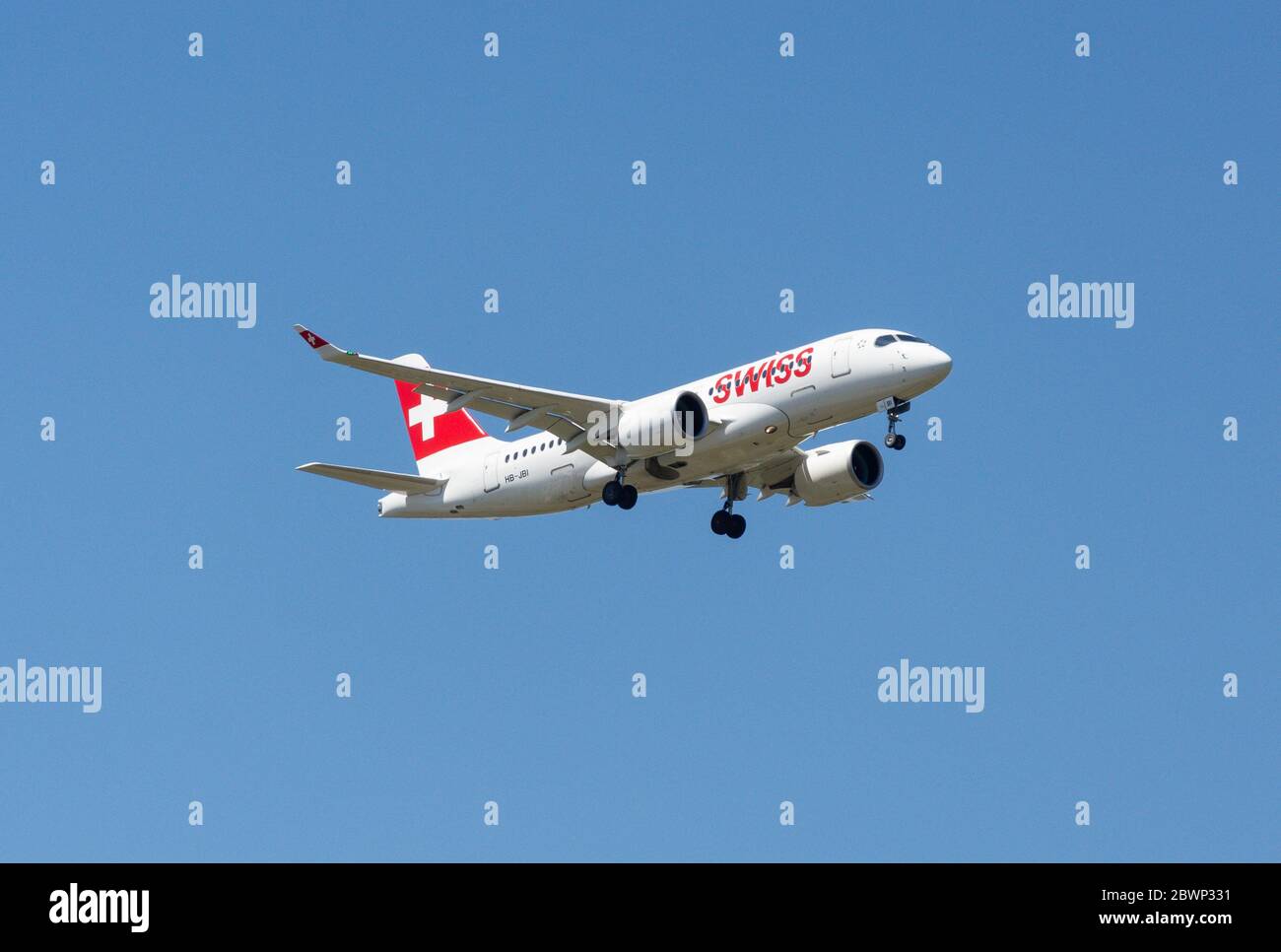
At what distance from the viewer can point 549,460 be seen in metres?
51.8

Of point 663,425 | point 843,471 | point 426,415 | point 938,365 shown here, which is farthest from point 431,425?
point 938,365

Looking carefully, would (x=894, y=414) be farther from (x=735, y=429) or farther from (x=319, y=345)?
(x=319, y=345)

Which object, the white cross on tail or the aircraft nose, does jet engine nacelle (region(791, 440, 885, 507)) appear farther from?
the white cross on tail

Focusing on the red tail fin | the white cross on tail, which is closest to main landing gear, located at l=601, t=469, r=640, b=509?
the red tail fin

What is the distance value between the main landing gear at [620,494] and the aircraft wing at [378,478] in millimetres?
6270

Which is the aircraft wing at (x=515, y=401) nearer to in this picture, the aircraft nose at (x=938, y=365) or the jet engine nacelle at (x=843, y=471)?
the jet engine nacelle at (x=843, y=471)

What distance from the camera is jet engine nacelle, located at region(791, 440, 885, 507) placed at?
52.0 metres

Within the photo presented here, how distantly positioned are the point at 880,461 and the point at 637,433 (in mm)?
7846

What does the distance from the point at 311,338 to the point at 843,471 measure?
1538cm

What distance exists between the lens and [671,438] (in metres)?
47.8

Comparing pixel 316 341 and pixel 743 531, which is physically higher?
pixel 316 341
